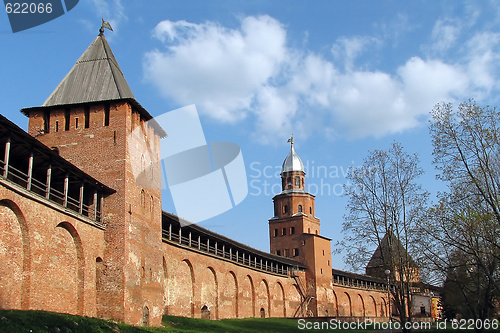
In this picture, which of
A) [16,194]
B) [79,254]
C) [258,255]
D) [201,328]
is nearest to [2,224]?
[16,194]

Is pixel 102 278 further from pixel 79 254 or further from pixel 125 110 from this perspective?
pixel 125 110

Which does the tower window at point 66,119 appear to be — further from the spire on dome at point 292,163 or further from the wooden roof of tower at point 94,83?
the spire on dome at point 292,163

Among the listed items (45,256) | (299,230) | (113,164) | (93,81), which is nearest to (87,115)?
(93,81)

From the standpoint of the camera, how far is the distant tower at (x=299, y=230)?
52562 mm

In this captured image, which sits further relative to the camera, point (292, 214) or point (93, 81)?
point (292, 214)

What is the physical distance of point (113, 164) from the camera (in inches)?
905

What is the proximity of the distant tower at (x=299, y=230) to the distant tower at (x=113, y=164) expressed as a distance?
2937 centimetres

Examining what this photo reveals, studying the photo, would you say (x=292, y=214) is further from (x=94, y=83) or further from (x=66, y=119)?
(x=66, y=119)

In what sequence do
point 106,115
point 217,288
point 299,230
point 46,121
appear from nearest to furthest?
1. point 106,115
2. point 46,121
3. point 217,288
4. point 299,230

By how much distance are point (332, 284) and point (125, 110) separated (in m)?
37.6

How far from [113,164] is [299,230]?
34.3 m

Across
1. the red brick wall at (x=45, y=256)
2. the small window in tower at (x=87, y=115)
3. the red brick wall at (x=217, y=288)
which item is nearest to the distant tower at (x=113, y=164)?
the small window in tower at (x=87, y=115)

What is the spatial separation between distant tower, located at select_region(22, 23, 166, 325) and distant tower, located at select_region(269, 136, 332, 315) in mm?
29365

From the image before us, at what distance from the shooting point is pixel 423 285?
1009 inches
